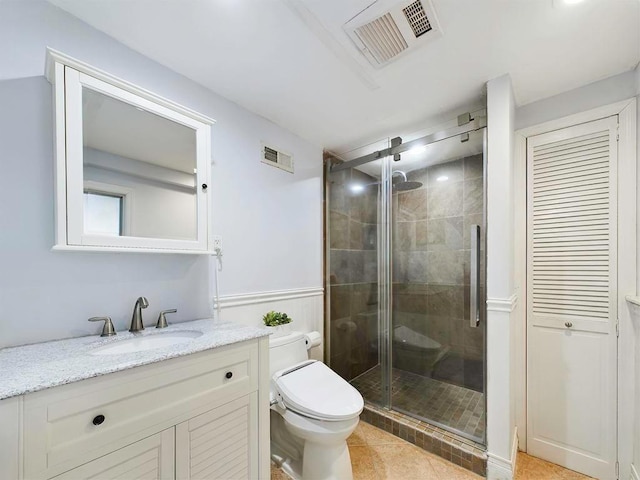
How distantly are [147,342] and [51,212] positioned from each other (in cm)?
68

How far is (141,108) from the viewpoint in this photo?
130 cm

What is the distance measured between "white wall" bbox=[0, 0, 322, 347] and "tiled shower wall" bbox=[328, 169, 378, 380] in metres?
0.78

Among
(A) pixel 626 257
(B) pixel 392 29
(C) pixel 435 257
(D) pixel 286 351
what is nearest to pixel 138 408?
(D) pixel 286 351

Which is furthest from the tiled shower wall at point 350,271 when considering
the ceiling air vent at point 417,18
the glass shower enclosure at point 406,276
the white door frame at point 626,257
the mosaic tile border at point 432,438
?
the white door frame at point 626,257

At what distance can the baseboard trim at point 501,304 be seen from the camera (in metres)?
1.54

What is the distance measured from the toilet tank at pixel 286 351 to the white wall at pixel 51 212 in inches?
14.9

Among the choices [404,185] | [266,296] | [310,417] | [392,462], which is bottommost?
[392,462]

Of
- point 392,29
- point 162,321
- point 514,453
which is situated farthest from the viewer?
point 514,453

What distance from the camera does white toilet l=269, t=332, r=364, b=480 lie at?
4.60 feet

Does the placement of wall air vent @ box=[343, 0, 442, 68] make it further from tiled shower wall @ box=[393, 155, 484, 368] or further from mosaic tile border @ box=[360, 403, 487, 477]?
mosaic tile border @ box=[360, 403, 487, 477]

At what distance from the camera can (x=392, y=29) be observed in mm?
1255

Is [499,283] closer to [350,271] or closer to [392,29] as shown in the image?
[350,271]

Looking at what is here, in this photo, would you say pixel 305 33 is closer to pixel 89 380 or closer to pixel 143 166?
pixel 143 166

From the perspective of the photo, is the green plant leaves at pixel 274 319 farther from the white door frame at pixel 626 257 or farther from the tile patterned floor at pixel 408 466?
the white door frame at pixel 626 257
